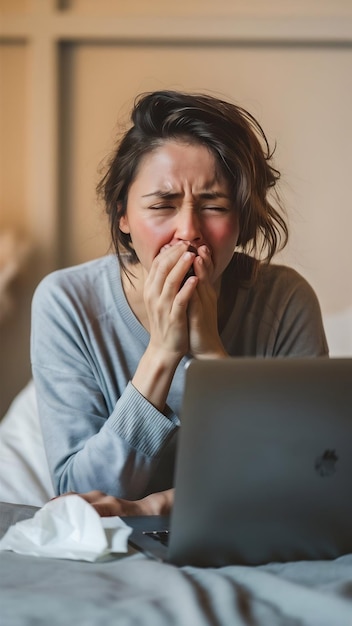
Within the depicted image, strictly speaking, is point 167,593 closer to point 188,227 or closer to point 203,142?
point 188,227

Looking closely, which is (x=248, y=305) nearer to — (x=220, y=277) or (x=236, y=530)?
(x=220, y=277)

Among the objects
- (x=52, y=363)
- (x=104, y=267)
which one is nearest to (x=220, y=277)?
(x=104, y=267)

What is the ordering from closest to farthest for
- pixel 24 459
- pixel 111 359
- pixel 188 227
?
pixel 188 227
pixel 111 359
pixel 24 459

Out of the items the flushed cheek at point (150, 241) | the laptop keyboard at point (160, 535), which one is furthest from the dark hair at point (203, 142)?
the laptop keyboard at point (160, 535)

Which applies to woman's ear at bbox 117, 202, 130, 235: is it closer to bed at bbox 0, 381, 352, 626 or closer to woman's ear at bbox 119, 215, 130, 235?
woman's ear at bbox 119, 215, 130, 235

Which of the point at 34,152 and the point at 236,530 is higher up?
the point at 34,152

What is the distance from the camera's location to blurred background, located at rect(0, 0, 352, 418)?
2.32 metres

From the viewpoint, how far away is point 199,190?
132 cm

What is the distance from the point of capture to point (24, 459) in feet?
5.34

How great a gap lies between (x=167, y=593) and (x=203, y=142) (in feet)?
2.48

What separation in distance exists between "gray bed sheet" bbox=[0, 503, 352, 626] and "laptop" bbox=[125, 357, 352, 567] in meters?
0.04

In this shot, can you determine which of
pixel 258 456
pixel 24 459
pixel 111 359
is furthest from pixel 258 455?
pixel 24 459

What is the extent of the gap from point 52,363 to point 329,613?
2.39 ft

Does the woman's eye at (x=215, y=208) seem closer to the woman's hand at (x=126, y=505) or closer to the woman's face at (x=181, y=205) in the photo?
the woman's face at (x=181, y=205)
